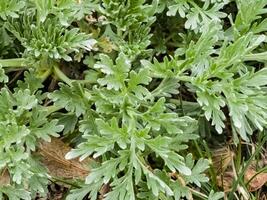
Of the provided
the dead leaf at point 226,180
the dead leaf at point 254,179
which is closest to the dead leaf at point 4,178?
the dead leaf at point 226,180

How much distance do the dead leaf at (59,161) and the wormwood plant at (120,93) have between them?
10cm

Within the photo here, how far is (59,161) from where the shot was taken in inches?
112

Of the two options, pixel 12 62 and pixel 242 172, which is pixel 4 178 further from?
pixel 242 172

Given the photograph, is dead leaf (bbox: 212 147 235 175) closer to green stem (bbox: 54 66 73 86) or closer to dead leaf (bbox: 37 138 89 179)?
dead leaf (bbox: 37 138 89 179)

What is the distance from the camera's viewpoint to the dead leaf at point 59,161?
2822 mm

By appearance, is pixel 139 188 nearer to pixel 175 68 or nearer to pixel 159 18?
pixel 175 68

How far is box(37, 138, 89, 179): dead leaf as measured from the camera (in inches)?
111

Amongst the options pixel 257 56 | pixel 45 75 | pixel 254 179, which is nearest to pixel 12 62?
pixel 45 75

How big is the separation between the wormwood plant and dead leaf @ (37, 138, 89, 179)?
0.32ft

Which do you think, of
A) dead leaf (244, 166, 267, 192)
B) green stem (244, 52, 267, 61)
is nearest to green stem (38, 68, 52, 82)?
green stem (244, 52, 267, 61)

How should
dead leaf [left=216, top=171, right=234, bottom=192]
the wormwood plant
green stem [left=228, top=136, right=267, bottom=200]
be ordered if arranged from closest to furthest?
the wormwood plant → green stem [left=228, top=136, right=267, bottom=200] → dead leaf [left=216, top=171, right=234, bottom=192]

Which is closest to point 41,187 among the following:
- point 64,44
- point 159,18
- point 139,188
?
point 139,188

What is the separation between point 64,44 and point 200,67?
0.53m

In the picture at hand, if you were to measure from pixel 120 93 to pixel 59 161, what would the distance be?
0.61m
